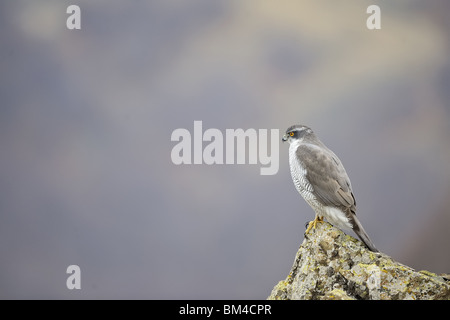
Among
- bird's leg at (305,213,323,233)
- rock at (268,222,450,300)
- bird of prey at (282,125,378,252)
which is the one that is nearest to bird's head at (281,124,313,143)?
bird of prey at (282,125,378,252)

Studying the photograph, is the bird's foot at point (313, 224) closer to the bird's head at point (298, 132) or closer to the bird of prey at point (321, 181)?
the bird of prey at point (321, 181)

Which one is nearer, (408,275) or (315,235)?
(408,275)

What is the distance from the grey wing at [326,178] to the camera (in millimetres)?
5359

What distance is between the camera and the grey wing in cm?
536

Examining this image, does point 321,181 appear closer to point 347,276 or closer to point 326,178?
point 326,178

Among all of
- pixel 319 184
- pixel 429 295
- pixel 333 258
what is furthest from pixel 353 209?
pixel 429 295

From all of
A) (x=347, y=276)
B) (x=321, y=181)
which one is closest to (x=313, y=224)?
(x=321, y=181)

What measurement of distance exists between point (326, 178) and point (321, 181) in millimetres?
72

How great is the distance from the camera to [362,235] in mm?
4918

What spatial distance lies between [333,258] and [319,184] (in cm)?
103

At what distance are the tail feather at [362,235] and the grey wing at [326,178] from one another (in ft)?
0.92

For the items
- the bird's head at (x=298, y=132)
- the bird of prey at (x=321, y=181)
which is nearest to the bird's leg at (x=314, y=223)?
the bird of prey at (x=321, y=181)

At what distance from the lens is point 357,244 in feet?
15.9

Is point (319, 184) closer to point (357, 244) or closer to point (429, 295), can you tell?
point (357, 244)
